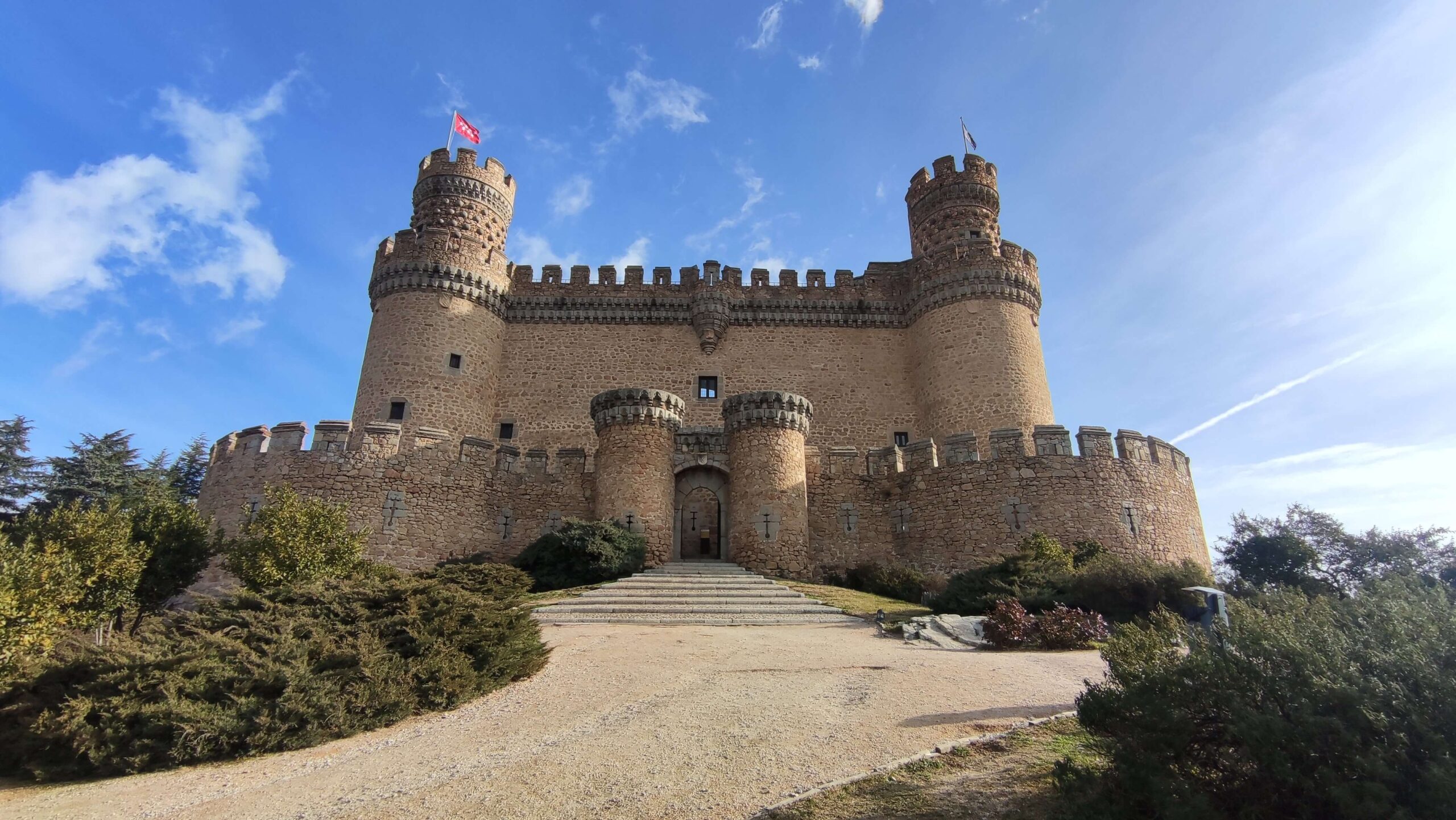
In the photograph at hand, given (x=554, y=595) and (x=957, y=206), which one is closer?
(x=554, y=595)

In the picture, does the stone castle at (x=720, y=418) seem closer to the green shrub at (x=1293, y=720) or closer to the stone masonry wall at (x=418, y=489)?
the stone masonry wall at (x=418, y=489)

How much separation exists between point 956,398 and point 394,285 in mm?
19846

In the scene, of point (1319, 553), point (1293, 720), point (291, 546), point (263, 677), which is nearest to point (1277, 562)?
point (1319, 553)

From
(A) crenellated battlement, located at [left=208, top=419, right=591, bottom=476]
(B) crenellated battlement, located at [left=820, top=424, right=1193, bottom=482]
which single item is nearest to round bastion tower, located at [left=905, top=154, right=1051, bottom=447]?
(B) crenellated battlement, located at [left=820, top=424, right=1193, bottom=482]

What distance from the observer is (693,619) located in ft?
40.0

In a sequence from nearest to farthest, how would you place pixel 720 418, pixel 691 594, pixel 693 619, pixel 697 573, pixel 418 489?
pixel 693 619 → pixel 691 594 → pixel 697 573 → pixel 418 489 → pixel 720 418

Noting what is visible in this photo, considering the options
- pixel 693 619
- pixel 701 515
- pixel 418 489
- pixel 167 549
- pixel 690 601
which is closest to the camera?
pixel 693 619

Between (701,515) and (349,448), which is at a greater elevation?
(349,448)

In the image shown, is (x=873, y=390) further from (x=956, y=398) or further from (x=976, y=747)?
(x=976, y=747)

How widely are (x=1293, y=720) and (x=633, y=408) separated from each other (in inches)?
663

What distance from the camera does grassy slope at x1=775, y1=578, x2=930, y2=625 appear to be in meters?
12.7

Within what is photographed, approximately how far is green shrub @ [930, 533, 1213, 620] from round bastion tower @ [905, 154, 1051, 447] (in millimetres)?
9521

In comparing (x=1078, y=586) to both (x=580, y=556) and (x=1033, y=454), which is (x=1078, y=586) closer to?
(x=1033, y=454)

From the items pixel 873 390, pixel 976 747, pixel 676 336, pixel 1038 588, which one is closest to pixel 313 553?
pixel 976 747
